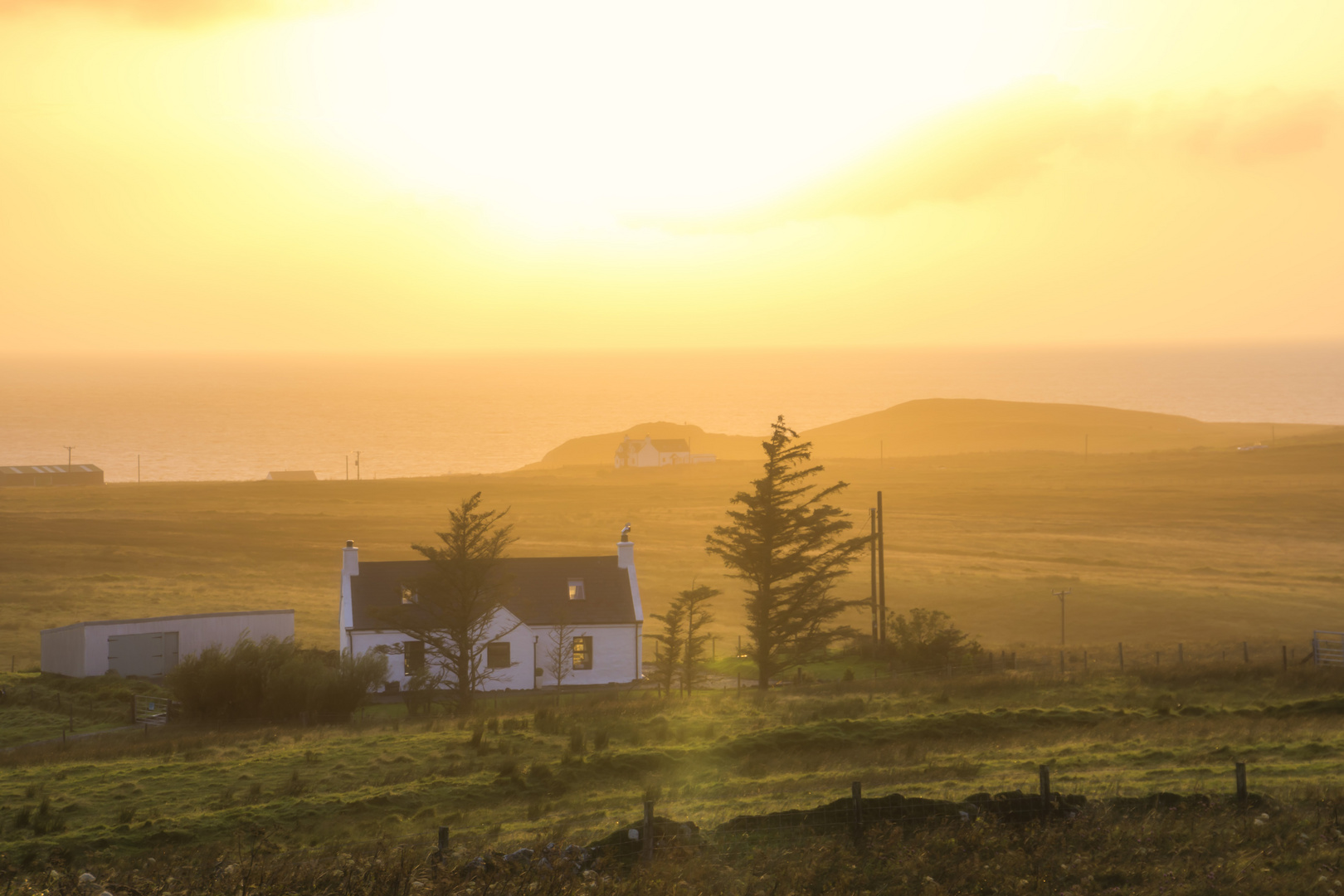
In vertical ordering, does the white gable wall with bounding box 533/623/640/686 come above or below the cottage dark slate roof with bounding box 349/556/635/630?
below

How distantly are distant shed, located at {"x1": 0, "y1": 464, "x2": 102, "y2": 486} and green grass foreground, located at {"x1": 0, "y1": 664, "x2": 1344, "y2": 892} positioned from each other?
399 feet

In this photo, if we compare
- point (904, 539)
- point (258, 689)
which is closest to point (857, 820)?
point (258, 689)

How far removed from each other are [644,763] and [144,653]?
26123 millimetres

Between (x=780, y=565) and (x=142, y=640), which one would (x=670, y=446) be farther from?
(x=142, y=640)

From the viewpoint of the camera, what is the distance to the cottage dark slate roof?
39219 mm

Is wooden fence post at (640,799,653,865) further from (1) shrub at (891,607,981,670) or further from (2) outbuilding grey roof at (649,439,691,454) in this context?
(2) outbuilding grey roof at (649,439,691,454)

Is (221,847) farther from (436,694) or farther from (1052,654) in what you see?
(1052,654)

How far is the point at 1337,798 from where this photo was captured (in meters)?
13.9

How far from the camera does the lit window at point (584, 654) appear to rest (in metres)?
40.0

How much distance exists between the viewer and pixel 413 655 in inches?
1481

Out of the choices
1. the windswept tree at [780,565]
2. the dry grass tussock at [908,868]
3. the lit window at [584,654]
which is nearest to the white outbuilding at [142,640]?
the lit window at [584,654]

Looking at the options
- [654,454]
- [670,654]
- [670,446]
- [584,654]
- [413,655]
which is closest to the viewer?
[670,654]

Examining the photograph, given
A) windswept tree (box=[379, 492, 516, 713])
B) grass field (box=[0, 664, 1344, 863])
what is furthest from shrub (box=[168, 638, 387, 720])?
windswept tree (box=[379, 492, 516, 713])

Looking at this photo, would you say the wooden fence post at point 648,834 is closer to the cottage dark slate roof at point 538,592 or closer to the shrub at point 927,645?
the cottage dark slate roof at point 538,592
